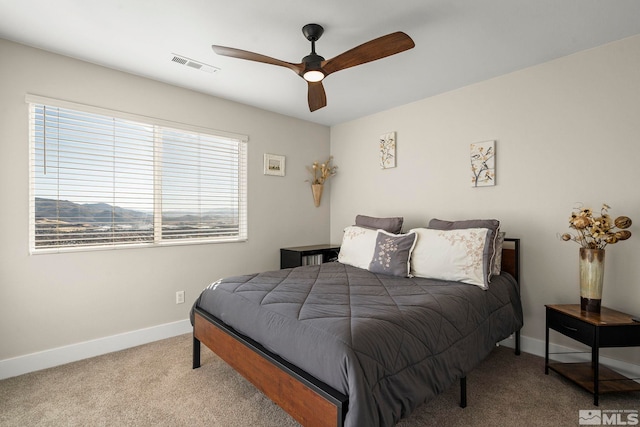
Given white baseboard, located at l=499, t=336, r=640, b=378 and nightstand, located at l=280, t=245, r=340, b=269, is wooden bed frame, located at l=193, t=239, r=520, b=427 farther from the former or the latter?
nightstand, located at l=280, t=245, r=340, b=269

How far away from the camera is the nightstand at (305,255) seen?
3830 millimetres

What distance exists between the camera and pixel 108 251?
9.46 ft

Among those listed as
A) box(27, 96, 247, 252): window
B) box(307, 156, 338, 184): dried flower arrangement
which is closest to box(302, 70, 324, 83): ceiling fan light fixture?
box(27, 96, 247, 252): window

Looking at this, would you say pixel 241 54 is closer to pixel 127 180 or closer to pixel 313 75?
pixel 313 75

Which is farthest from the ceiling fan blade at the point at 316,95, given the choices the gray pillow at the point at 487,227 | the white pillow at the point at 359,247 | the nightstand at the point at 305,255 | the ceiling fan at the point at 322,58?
the nightstand at the point at 305,255

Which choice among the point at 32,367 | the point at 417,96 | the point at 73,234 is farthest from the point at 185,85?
the point at 32,367

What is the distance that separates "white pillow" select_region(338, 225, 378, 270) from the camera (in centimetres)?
309

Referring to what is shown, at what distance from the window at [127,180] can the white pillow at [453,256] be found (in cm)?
208

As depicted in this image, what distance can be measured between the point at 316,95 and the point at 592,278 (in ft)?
7.89

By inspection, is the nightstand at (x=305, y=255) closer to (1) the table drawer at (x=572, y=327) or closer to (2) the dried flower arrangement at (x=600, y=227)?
(1) the table drawer at (x=572, y=327)

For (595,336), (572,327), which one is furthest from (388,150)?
(595,336)

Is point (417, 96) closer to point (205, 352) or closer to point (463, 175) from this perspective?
point (463, 175)

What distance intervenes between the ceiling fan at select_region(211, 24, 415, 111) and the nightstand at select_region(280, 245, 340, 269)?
80.3 inches

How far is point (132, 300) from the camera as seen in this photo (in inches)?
119
